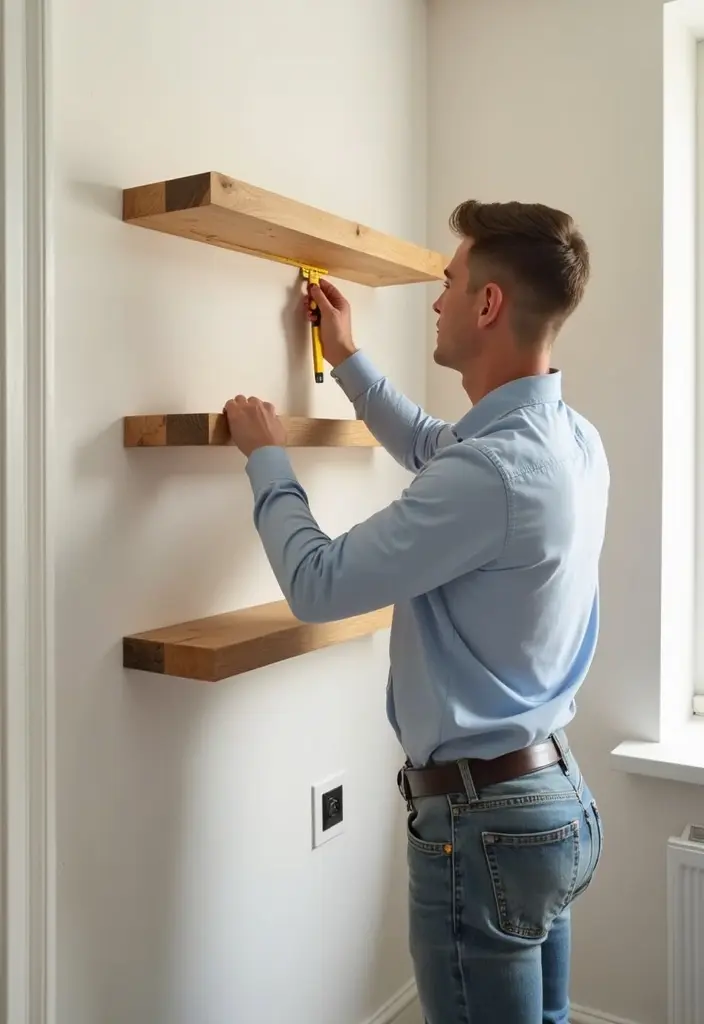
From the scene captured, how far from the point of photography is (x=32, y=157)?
111cm

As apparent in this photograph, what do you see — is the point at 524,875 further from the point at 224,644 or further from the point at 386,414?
the point at 386,414

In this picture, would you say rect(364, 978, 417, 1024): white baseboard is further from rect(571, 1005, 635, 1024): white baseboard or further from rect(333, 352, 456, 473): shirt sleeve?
rect(333, 352, 456, 473): shirt sleeve

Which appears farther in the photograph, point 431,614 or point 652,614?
point 652,614

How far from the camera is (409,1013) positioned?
6.55 ft

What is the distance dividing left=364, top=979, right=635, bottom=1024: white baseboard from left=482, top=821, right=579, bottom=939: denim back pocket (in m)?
0.81

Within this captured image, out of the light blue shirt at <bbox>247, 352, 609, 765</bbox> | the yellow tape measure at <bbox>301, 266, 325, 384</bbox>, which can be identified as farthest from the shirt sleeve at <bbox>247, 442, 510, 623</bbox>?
the yellow tape measure at <bbox>301, 266, 325, 384</bbox>

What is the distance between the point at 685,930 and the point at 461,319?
1.12 meters

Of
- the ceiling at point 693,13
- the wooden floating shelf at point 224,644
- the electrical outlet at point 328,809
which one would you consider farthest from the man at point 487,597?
the ceiling at point 693,13

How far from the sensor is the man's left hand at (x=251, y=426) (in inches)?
49.8

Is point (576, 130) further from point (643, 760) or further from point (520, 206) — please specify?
point (643, 760)

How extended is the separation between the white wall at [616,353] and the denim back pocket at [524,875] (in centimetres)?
66

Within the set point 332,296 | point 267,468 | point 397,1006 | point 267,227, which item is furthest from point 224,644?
point 397,1006

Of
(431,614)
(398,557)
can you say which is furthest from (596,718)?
(398,557)

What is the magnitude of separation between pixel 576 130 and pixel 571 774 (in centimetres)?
122
